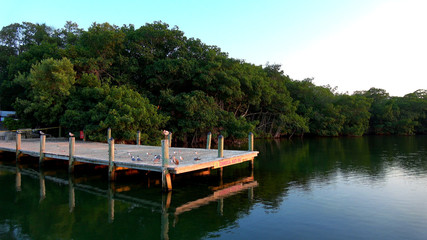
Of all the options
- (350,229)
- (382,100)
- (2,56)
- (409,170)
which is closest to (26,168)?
(350,229)

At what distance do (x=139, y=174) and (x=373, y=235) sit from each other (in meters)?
10.6

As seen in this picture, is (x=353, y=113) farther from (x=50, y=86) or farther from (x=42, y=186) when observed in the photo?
(x=42, y=186)

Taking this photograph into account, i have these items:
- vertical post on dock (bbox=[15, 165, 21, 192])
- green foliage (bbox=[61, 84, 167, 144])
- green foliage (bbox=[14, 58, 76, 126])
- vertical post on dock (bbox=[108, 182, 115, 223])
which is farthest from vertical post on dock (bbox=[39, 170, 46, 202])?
green foliage (bbox=[14, 58, 76, 126])

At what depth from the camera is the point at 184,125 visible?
2811cm

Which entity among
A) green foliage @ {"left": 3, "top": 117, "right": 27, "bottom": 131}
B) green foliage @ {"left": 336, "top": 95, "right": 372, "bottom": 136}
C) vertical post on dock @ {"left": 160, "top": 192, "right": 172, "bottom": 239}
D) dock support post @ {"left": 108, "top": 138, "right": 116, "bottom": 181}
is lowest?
vertical post on dock @ {"left": 160, "top": 192, "right": 172, "bottom": 239}

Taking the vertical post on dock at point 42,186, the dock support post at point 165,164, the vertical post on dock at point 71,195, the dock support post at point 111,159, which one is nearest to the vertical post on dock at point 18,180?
the vertical post on dock at point 42,186

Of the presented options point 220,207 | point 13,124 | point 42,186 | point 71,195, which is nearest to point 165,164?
point 220,207

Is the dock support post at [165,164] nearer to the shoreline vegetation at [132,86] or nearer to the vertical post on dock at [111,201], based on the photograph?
the vertical post on dock at [111,201]

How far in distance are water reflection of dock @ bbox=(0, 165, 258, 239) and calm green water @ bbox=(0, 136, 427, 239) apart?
3 centimetres

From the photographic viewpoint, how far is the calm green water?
7938 millimetres

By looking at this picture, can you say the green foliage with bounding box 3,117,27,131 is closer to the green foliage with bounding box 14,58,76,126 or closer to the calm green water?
the green foliage with bounding box 14,58,76,126

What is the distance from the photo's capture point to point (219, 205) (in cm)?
1020

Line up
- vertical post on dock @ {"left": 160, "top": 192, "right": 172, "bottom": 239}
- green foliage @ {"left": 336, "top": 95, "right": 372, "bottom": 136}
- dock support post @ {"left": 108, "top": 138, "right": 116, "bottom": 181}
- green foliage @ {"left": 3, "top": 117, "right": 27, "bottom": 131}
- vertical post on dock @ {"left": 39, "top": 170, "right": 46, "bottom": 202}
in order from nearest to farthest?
vertical post on dock @ {"left": 160, "top": 192, "right": 172, "bottom": 239}
vertical post on dock @ {"left": 39, "top": 170, "right": 46, "bottom": 202}
dock support post @ {"left": 108, "top": 138, "right": 116, "bottom": 181}
green foliage @ {"left": 3, "top": 117, "right": 27, "bottom": 131}
green foliage @ {"left": 336, "top": 95, "right": 372, "bottom": 136}

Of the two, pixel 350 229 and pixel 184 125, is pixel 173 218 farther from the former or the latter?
pixel 184 125
